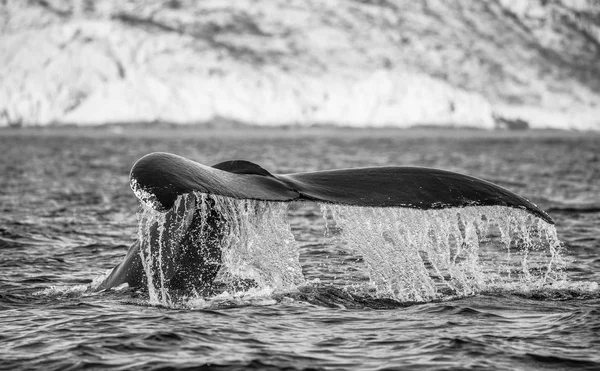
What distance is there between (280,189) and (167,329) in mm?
1580

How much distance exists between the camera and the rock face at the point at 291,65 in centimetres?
10638

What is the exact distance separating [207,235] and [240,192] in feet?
3.47

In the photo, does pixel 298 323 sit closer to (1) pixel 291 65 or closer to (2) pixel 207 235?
A: (2) pixel 207 235

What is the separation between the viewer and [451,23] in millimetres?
130125

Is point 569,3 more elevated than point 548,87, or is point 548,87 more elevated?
point 569,3

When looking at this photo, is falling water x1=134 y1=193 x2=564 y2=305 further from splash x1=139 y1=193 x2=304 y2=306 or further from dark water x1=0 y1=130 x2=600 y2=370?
dark water x1=0 y1=130 x2=600 y2=370

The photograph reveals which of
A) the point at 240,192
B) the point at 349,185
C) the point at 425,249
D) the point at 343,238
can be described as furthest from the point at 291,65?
the point at 240,192

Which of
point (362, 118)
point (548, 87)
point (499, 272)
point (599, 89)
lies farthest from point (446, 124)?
point (499, 272)

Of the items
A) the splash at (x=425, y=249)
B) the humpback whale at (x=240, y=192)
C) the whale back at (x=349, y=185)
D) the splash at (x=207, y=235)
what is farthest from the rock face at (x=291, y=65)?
the whale back at (x=349, y=185)

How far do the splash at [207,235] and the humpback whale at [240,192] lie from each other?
0.04ft

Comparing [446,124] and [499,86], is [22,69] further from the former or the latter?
[499,86]

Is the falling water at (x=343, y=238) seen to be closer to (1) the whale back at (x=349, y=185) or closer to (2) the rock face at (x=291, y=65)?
(1) the whale back at (x=349, y=185)

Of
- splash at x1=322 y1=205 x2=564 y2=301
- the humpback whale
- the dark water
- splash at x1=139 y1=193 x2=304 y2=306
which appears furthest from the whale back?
the dark water

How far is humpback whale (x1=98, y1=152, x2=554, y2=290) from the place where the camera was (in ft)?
23.2
